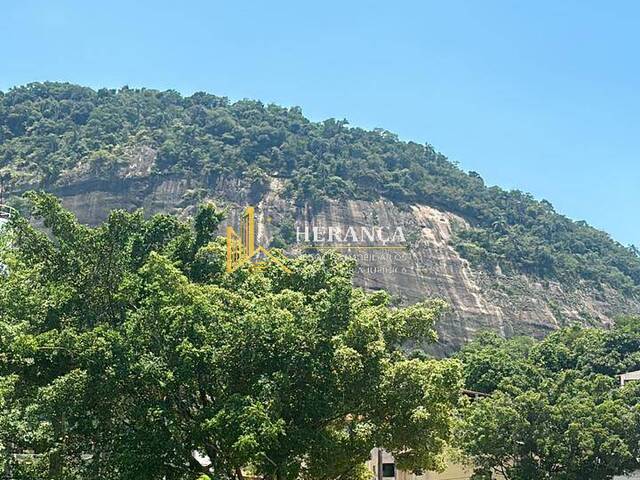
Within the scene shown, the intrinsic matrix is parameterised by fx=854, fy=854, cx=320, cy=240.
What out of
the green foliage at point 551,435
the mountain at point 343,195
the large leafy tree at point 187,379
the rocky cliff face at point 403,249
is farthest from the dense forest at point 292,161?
the large leafy tree at point 187,379

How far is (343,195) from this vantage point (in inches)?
4028

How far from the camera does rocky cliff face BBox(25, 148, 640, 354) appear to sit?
90.8 metres

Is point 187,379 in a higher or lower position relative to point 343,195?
lower

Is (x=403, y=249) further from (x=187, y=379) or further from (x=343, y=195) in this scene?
(x=187, y=379)

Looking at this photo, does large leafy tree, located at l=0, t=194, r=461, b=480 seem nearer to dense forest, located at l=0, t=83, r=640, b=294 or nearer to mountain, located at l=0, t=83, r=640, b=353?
mountain, located at l=0, t=83, r=640, b=353

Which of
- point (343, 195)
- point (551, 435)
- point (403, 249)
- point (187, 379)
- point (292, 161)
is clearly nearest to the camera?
point (187, 379)

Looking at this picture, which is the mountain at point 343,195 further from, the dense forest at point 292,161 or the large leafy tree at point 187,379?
the large leafy tree at point 187,379

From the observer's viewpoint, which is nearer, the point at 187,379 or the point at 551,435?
the point at 187,379

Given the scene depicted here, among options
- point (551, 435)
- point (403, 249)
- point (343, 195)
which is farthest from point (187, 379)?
point (343, 195)

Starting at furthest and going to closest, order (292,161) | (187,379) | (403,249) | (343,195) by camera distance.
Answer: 1. (292,161)
2. (343,195)
3. (403,249)
4. (187,379)

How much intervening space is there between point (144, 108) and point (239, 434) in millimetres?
112688

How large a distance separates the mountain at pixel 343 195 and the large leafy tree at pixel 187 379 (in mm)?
67005

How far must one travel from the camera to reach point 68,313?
1944 cm

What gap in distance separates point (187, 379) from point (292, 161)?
92726mm
